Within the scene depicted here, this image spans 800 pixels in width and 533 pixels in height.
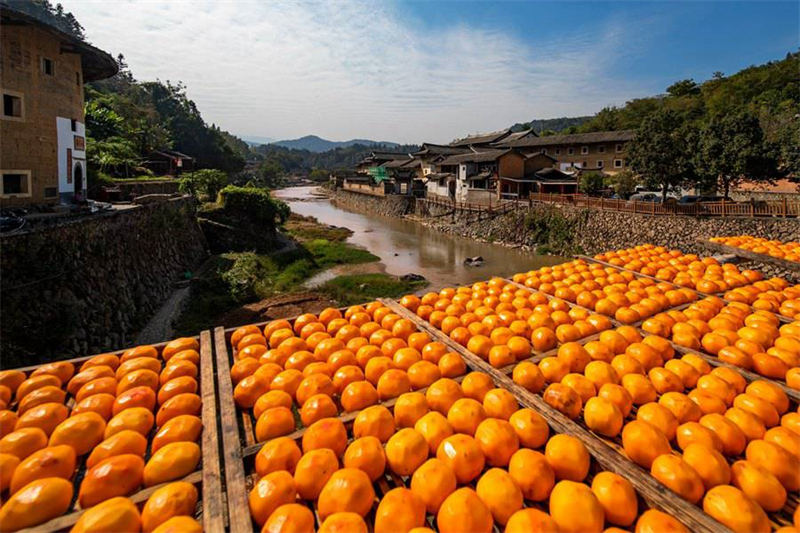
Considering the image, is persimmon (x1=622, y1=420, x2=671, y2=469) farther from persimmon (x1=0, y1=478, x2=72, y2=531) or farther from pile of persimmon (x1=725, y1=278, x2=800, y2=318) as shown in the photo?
pile of persimmon (x1=725, y1=278, x2=800, y2=318)

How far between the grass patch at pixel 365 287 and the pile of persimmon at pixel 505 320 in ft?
36.6

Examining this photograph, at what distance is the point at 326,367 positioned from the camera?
13.5 feet

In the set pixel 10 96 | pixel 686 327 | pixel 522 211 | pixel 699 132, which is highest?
pixel 699 132

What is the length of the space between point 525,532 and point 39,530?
2950 millimetres

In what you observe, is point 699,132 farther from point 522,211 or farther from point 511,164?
point 511,164

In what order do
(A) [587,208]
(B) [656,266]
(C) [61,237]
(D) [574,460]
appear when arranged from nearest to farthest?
1. (D) [574,460]
2. (B) [656,266]
3. (C) [61,237]
4. (A) [587,208]

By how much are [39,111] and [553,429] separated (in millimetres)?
20396

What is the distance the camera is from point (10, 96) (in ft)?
42.7

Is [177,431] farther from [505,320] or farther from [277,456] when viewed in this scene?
[505,320]

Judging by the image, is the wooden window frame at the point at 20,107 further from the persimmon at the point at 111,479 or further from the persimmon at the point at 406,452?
the persimmon at the point at 406,452

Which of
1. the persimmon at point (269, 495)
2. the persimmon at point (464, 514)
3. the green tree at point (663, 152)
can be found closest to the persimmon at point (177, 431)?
the persimmon at point (269, 495)

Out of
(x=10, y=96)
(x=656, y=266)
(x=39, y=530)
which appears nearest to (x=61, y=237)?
(x=10, y=96)

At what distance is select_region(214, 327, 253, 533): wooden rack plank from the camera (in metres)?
2.34

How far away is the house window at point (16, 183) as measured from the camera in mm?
13211
